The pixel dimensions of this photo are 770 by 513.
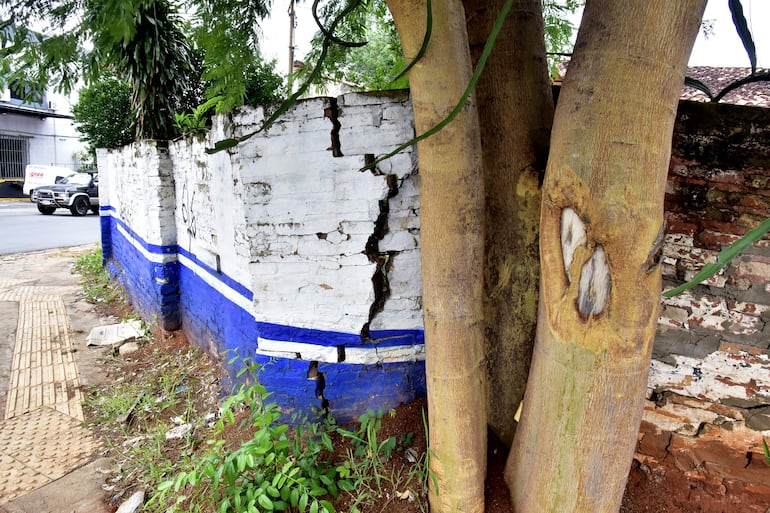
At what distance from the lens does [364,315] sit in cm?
236

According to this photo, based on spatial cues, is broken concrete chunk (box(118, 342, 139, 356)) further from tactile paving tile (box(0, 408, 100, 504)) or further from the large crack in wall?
the large crack in wall

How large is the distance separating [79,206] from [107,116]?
26.4 ft

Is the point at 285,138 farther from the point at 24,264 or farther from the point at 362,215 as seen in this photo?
the point at 24,264

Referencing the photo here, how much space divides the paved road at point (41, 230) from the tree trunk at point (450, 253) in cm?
1108

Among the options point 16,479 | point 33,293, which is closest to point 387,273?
point 16,479

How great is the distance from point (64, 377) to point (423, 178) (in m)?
4.01

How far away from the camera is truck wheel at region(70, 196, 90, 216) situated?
16.4 m

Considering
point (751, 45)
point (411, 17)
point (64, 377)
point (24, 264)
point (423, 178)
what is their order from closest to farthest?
point (751, 45) → point (411, 17) → point (423, 178) → point (64, 377) → point (24, 264)

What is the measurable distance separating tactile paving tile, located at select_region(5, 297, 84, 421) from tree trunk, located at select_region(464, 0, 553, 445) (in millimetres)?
3184

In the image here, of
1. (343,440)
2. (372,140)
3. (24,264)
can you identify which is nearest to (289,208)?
(372,140)

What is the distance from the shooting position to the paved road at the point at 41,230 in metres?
10.8

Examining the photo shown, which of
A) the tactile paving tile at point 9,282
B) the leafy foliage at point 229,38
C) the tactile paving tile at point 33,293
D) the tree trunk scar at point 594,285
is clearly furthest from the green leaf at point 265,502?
the tactile paving tile at point 9,282

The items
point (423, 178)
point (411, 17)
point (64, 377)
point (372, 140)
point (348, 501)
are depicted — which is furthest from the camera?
point (64, 377)

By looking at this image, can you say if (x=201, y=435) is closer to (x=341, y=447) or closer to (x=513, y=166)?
(x=341, y=447)
